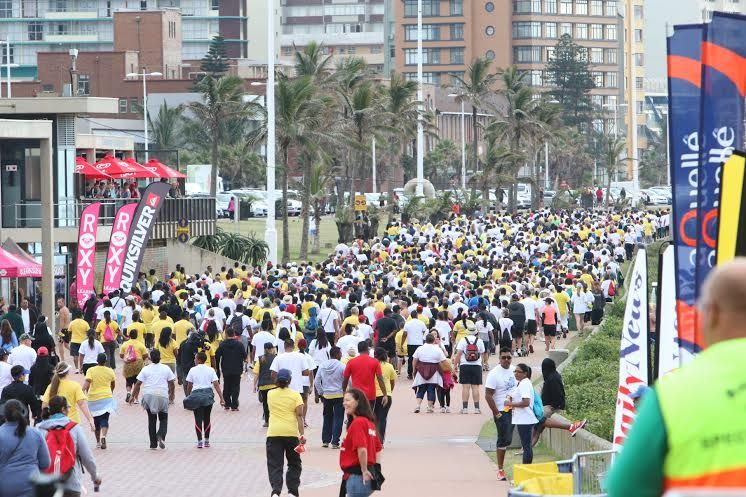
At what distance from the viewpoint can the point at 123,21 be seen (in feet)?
369

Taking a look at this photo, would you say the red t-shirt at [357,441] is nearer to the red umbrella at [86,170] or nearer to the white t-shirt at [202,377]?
the white t-shirt at [202,377]

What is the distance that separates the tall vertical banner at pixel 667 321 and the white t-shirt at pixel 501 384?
6.67m

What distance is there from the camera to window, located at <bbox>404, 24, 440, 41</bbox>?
136225 mm

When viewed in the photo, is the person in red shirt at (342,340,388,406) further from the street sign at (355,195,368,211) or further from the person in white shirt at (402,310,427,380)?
the street sign at (355,195,368,211)

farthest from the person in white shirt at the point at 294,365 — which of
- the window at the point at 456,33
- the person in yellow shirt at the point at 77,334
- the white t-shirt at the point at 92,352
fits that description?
the window at the point at 456,33

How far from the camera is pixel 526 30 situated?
137250mm

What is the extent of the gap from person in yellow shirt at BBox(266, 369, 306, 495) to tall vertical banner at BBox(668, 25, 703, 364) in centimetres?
578

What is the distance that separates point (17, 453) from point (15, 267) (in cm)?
2068

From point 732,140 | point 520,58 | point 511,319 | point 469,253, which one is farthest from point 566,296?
point 520,58

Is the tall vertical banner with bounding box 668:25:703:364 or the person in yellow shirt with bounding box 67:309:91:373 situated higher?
the tall vertical banner with bounding box 668:25:703:364

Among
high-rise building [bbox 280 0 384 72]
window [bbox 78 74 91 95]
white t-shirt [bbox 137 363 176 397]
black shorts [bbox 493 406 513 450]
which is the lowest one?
black shorts [bbox 493 406 513 450]

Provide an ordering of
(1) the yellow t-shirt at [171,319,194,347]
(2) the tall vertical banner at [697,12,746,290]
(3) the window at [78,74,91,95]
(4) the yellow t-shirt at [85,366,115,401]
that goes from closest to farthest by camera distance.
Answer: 1. (2) the tall vertical banner at [697,12,746,290]
2. (4) the yellow t-shirt at [85,366,115,401]
3. (1) the yellow t-shirt at [171,319,194,347]
4. (3) the window at [78,74,91,95]

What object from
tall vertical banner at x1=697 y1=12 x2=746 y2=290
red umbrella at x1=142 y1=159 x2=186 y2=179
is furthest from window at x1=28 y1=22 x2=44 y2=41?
tall vertical banner at x1=697 y1=12 x2=746 y2=290

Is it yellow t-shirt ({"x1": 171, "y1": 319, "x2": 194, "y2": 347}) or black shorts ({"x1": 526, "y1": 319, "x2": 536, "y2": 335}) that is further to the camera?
black shorts ({"x1": 526, "y1": 319, "x2": 536, "y2": 335})
